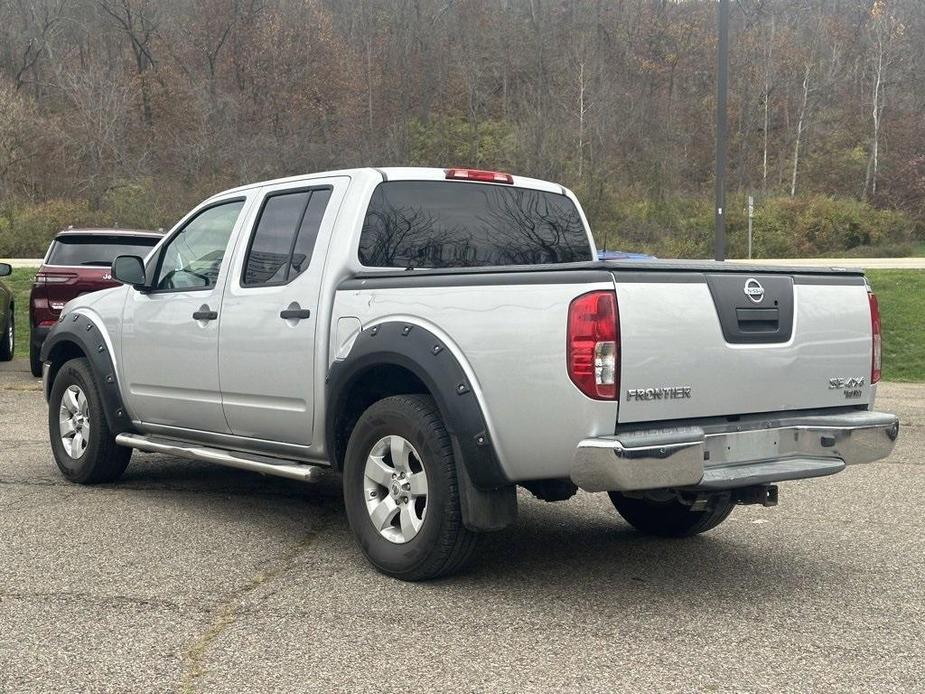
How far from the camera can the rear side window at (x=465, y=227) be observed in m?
5.84

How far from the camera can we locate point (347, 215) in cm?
573

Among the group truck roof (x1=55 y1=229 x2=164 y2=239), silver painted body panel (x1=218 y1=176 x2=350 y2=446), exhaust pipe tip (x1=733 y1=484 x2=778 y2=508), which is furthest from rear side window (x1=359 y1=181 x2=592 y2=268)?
truck roof (x1=55 y1=229 x2=164 y2=239)

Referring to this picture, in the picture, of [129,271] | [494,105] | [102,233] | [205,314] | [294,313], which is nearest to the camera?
[294,313]

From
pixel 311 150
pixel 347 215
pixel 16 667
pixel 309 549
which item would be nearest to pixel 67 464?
pixel 309 549

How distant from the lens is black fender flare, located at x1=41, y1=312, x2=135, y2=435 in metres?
7.09

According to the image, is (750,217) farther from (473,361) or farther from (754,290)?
(473,361)

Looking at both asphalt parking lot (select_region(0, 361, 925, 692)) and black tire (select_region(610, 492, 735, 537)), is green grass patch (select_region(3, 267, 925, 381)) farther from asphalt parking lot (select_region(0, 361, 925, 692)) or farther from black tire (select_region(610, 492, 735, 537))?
black tire (select_region(610, 492, 735, 537))

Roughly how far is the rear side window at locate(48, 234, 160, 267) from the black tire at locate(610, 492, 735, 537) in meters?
8.36

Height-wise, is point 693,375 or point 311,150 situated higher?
point 311,150

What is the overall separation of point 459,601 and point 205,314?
240 centimetres

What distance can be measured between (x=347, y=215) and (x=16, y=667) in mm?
2650

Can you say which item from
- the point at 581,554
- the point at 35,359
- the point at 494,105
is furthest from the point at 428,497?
the point at 494,105

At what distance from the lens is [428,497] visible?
4.94m

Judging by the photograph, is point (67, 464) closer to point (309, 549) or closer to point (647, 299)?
point (309, 549)
